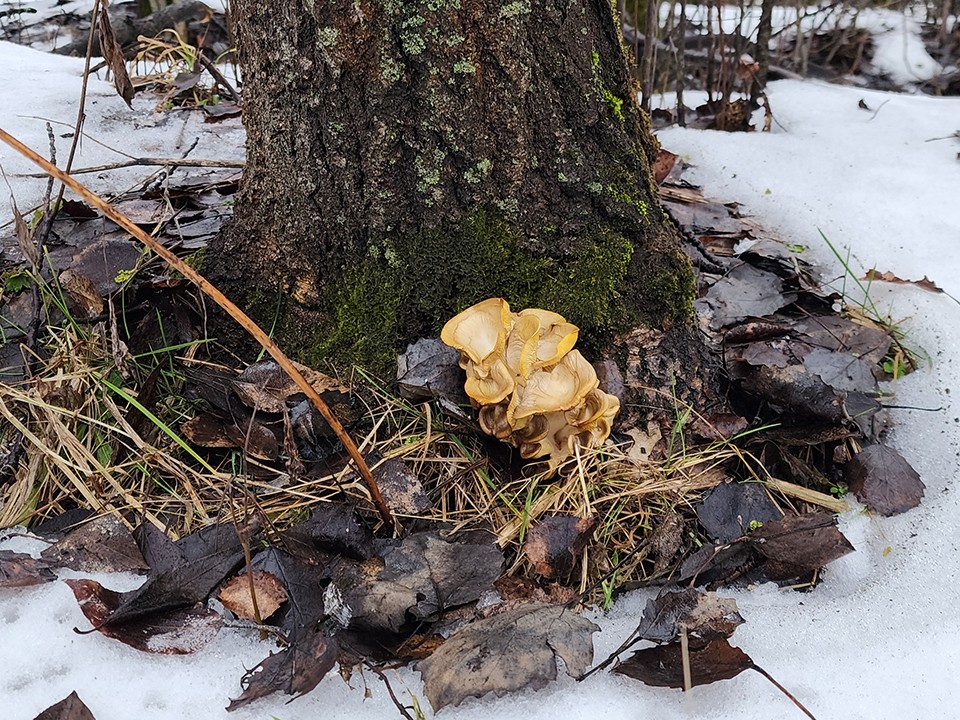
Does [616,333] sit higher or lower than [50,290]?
lower

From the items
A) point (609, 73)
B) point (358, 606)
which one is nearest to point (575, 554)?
point (358, 606)

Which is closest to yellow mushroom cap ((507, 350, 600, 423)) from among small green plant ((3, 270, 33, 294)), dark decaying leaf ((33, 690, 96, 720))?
→ dark decaying leaf ((33, 690, 96, 720))

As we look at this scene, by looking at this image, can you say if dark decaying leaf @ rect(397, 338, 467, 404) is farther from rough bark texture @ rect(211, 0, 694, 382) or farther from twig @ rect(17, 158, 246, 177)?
twig @ rect(17, 158, 246, 177)

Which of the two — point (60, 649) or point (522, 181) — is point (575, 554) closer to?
point (522, 181)

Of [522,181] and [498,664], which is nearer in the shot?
[498,664]

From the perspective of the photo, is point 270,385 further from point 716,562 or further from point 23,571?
point 716,562

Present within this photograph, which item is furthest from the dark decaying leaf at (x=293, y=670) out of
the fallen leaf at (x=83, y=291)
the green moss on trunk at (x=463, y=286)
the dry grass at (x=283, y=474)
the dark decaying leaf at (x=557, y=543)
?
the fallen leaf at (x=83, y=291)

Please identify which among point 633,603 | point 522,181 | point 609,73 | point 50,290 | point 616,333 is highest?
point 609,73
